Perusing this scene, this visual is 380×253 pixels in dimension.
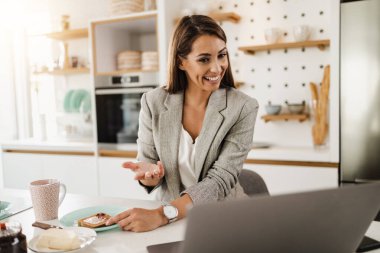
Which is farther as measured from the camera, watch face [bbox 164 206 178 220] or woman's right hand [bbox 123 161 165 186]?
woman's right hand [bbox 123 161 165 186]

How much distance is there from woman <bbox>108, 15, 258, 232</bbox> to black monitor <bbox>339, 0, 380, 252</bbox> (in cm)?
121

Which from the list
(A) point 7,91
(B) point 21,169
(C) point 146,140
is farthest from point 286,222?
(A) point 7,91

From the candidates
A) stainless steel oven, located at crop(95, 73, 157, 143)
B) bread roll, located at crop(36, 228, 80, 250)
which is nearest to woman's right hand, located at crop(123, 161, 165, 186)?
bread roll, located at crop(36, 228, 80, 250)

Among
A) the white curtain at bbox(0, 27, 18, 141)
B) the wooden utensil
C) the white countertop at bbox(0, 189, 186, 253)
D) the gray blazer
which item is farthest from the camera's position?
the white curtain at bbox(0, 27, 18, 141)

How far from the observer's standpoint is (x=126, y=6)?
3189 mm

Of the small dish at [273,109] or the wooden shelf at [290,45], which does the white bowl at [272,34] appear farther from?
the small dish at [273,109]

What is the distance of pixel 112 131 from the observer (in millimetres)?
3375

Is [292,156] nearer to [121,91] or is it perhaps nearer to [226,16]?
[226,16]

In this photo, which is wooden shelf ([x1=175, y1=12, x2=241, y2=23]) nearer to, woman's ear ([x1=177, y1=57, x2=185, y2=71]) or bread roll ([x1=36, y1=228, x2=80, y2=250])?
woman's ear ([x1=177, y1=57, x2=185, y2=71])

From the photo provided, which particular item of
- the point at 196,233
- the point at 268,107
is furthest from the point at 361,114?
the point at 196,233

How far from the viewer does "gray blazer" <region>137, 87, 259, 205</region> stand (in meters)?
1.37

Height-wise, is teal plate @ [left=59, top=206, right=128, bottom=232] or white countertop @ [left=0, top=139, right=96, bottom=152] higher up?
teal plate @ [left=59, top=206, right=128, bottom=232]

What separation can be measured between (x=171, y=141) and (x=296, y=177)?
142 cm

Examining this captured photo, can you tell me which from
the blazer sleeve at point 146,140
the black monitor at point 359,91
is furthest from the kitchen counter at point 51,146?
the black monitor at point 359,91
